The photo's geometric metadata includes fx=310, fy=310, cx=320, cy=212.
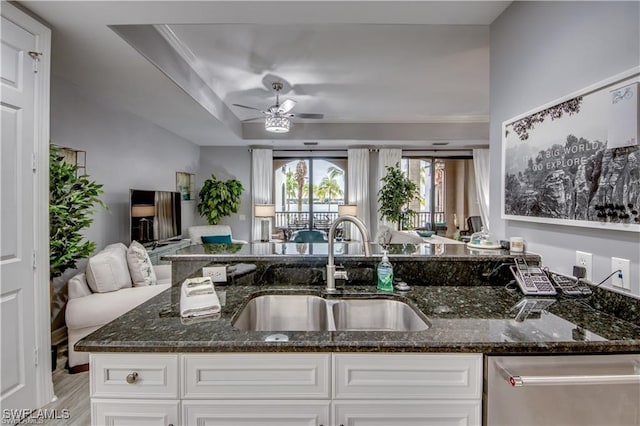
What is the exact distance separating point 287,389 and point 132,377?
1.62 ft

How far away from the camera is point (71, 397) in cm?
212

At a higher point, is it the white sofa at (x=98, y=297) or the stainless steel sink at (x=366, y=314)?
the stainless steel sink at (x=366, y=314)

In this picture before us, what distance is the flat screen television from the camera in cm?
384

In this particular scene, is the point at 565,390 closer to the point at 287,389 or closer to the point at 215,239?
the point at 287,389

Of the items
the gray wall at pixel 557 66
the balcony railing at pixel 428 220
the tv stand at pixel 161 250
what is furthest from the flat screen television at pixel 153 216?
the balcony railing at pixel 428 220

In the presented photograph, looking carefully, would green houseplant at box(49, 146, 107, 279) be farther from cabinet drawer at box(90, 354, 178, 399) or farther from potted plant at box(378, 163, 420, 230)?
potted plant at box(378, 163, 420, 230)

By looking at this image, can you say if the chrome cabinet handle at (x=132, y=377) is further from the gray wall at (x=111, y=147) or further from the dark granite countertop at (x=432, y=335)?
the gray wall at (x=111, y=147)

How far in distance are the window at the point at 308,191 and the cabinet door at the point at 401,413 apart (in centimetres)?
592

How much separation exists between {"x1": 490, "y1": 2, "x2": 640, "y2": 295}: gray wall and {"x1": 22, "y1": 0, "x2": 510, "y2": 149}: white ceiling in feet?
0.97

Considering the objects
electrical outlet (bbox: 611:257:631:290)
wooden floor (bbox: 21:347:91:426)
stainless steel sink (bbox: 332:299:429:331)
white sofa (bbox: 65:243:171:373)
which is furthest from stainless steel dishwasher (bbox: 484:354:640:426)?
white sofa (bbox: 65:243:171:373)

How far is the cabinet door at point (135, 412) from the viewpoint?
3.26 ft

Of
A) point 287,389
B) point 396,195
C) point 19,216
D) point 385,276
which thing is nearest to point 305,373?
point 287,389

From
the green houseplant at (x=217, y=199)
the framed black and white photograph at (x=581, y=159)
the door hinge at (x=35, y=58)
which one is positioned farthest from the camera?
the green houseplant at (x=217, y=199)

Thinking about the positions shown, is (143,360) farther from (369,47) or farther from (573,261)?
(369,47)
